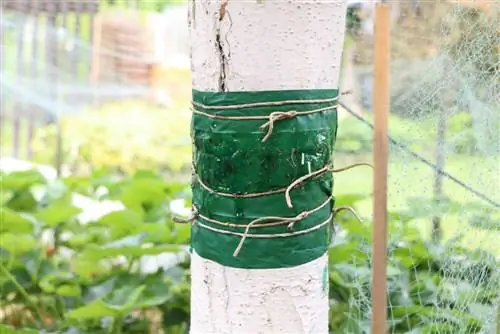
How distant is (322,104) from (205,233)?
18cm

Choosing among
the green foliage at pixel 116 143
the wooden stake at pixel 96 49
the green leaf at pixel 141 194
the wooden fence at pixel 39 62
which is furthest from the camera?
the wooden stake at pixel 96 49

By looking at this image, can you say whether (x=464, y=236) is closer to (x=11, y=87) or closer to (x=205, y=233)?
(x=205, y=233)

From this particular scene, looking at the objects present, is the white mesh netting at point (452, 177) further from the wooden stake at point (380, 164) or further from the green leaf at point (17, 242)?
the green leaf at point (17, 242)

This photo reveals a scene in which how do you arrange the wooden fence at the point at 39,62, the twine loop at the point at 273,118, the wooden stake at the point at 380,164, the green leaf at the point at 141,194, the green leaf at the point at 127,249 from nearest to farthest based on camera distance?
the twine loop at the point at 273,118 → the wooden stake at the point at 380,164 → the green leaf at the point at 127,249 → the green leaf at the point at 141,194 → the wooden fence at the point at 39,62

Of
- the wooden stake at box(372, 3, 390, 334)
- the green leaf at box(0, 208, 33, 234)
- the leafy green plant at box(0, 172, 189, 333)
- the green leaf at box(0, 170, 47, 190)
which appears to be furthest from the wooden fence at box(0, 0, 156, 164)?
the wooden stake at box(372, 3, 390, 334)

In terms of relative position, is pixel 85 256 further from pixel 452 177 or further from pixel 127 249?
pixel 452 177

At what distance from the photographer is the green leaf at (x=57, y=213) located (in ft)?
5.68

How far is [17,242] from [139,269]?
269mm

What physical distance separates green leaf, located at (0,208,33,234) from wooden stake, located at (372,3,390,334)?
986mm

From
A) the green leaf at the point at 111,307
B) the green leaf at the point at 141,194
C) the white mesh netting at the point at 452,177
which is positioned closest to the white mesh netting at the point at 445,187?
the white mesh netting at the point at 452,177

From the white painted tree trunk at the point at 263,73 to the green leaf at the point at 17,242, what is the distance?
3.02 feet

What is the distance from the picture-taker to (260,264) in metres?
0.79

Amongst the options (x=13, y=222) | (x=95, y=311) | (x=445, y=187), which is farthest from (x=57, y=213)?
(x=445, y=187)

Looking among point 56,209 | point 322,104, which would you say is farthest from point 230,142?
point 56,209
